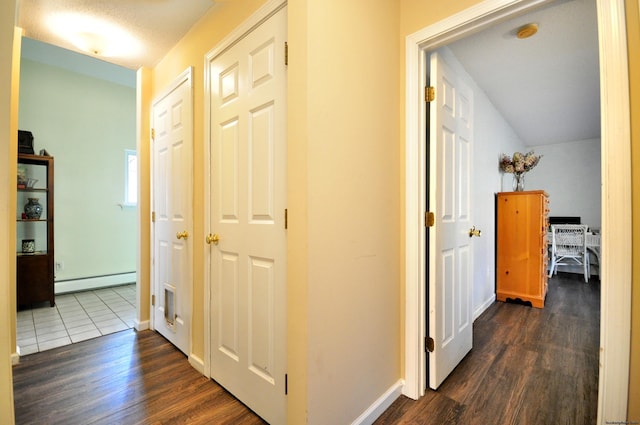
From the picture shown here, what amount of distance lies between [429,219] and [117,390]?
2151mm

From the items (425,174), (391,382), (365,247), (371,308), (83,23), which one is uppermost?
(83,23)

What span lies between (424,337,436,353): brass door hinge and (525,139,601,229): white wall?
533cm

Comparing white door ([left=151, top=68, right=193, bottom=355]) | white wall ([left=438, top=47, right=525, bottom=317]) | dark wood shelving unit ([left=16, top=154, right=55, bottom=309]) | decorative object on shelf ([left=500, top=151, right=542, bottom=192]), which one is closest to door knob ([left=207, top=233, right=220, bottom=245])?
white door ([left=151, top=68, right=193, bottom=355])

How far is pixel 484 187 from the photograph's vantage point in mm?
3096

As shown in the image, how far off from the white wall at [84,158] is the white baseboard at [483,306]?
4678 mm

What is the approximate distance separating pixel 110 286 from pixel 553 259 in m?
7.08

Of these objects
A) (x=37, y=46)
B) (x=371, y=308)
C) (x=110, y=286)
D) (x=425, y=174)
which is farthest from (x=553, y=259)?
(x=37, y=46)

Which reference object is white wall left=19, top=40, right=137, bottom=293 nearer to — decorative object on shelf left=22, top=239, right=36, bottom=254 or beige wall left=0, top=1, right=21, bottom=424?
decorative object on shelf left=22, top=239, right=36, bottom=254

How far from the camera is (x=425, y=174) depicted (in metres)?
1.61

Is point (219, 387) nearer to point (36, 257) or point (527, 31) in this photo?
point (36, 257)

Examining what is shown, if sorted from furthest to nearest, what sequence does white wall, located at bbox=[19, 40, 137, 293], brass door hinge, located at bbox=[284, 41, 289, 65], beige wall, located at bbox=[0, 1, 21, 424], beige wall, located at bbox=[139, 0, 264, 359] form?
1. white wall, located at bbox=[19, 40, 137, 293]
2. beige wall, located at bbox=[139, 0, 264, 359]
3. brass door hinge, located at bbox=[284, 41, 289, 65]
4. beige wall, located at bbox=[0, 1, 21, 424]

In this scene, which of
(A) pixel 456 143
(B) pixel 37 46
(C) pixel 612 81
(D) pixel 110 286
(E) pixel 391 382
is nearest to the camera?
(C) pixel 612 81

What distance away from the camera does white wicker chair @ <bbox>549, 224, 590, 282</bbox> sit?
425 centimetres

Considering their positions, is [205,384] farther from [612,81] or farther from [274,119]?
[612,81]
